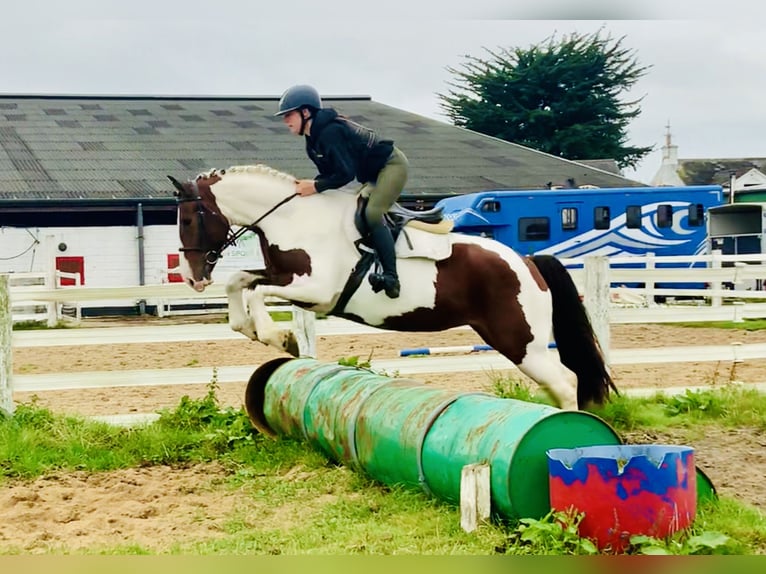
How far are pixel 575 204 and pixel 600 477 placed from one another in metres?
14.0

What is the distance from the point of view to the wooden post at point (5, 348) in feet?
18.4

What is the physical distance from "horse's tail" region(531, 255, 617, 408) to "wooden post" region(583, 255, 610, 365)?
0.97 m

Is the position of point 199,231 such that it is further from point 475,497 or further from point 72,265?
point 72,265

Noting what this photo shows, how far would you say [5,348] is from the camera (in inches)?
224

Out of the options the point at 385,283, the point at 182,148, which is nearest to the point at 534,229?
the point at 182,148

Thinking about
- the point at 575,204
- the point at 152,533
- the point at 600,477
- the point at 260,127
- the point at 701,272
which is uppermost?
the point at 260,127

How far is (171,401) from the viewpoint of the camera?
7.15 meters

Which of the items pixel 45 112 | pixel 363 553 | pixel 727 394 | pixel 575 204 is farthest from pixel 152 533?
pixel 45 112

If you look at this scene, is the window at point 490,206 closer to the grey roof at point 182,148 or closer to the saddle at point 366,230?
the grey roof at point 182,148

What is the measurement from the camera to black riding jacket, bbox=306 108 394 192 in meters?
4.88

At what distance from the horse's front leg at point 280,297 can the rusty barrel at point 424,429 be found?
22cm

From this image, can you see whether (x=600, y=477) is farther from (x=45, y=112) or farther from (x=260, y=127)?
(x=45, y=112)

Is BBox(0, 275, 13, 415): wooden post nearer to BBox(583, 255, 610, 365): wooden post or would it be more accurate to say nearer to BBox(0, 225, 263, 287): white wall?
BBox(583, 255, 610, 365): wooden post

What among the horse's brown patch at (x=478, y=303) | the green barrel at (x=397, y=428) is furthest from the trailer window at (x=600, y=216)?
the green barrel at (x=397, y=428)
